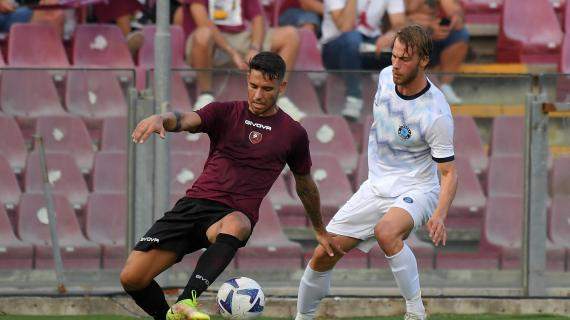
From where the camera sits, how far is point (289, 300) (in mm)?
9984

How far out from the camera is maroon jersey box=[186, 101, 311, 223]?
26.3 feet

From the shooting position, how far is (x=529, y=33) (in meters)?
13.4

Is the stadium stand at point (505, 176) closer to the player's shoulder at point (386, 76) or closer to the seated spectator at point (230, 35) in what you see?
the player's shoulder at point (386, 76)

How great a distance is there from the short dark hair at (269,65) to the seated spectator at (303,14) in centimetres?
457

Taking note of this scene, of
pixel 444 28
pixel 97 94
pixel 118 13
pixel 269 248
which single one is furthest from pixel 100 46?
pixel 444 28

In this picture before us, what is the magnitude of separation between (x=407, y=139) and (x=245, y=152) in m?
1.08

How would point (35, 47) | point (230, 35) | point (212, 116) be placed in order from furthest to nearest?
point (230, 35)
point (35, 47)
point (212, 116)

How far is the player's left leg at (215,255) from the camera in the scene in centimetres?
745

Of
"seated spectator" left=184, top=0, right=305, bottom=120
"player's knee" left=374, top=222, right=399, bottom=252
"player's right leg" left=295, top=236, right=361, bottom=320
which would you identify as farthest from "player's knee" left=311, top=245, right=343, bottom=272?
"seated spectator" left=184, top=0, right=305, bottom=120

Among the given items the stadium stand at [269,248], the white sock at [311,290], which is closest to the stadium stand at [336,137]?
the stadium stand at [269,248]

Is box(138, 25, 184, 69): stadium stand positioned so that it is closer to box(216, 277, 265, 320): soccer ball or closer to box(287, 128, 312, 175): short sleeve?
box(287, 128, 312, 175): short sleeve

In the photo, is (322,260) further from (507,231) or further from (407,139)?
(507,231)

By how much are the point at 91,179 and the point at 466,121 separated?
2.94 meters

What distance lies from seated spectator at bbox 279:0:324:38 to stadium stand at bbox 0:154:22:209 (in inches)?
141
